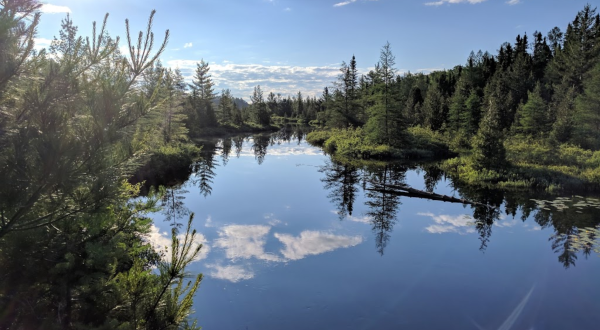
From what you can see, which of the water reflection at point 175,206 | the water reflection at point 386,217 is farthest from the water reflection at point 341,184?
the water reflection at point 175,206

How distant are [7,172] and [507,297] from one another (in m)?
11.5

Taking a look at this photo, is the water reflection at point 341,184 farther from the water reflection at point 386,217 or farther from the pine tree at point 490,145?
the pine tree at point 490,145

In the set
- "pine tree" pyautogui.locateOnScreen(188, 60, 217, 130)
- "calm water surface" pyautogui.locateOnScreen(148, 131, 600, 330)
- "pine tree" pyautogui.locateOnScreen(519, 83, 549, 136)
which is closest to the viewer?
"calm water surface" pyautogui.locateOnScreen(148, 131, 600, 330)

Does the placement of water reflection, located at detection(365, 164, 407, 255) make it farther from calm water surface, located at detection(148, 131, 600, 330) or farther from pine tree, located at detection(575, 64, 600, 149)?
pine tree, located at detection(575, 64, 600, 149)

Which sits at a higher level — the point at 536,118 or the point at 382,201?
the point at 536,118

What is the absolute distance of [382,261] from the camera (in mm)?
11734

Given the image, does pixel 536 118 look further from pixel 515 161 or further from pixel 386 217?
pixel 386 217

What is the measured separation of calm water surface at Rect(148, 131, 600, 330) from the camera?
863 centimetres

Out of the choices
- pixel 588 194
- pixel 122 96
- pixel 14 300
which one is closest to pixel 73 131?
pixel 122 96

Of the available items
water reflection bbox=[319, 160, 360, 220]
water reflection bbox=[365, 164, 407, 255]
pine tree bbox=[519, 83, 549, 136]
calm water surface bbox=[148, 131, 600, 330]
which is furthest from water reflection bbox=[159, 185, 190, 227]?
pine tree bbox=[519, 83, 549, 136]

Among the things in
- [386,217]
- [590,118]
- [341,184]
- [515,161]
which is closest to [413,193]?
[386,217]

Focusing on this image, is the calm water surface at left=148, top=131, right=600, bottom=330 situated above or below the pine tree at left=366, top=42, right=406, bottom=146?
below

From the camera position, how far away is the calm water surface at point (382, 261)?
28.3 feet

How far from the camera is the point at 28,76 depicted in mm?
3475
